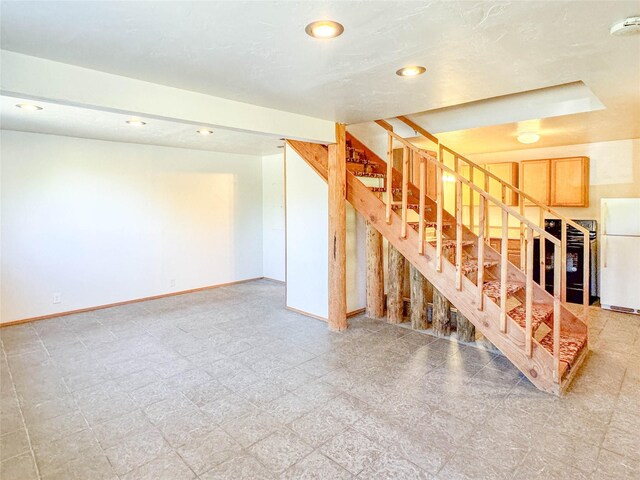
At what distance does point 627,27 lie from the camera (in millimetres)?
1987

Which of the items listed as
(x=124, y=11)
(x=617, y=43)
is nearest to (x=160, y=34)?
(x=124, y=11)

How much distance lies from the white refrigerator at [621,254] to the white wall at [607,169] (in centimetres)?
79

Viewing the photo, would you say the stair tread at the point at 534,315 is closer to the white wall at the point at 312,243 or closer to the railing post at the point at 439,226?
the railing post at the point at 439,226

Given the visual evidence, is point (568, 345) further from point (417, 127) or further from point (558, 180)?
point (558, 180)

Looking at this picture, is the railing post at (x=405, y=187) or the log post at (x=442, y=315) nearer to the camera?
the railing post at (x=405, y=187)

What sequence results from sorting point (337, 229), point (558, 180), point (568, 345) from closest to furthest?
1. point (568, 345)
2. point (337, 229)
3. point (558, 180)

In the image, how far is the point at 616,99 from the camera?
11.2ft

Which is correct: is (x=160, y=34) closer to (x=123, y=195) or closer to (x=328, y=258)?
(x=328, y=258)

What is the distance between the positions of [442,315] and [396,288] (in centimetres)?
69

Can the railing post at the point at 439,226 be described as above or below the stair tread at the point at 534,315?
above

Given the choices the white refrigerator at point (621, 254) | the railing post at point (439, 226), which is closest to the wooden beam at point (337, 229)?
the railing post at point (439, 226)

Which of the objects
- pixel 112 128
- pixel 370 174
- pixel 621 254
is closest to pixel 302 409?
pixel 370 174

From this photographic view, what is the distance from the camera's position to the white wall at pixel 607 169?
546 cm

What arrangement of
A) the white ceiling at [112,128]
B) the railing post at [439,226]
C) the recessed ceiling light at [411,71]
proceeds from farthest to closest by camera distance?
the white ceiling at [112,128], the railing post at [439,226], the recessed ceiling light at [411,71]
